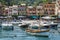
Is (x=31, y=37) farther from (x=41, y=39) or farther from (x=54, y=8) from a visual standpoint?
(x=54, y=8)

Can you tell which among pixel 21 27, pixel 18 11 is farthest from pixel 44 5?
pixel 21 27

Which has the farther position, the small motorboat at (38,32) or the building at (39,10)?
the building at (39,10)

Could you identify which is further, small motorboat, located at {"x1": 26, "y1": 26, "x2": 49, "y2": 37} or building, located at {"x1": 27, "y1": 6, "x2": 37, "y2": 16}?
building, located at {"x1": 27, "y1": 6, "x2": 37, "y2": 16}

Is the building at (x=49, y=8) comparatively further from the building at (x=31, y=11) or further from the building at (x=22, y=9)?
the building at (x=22, y=9)

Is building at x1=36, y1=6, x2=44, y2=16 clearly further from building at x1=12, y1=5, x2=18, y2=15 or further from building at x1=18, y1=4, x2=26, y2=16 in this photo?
building at x1=12, y1=5, x2=18, y2=15

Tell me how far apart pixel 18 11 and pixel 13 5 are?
4660 millimetres

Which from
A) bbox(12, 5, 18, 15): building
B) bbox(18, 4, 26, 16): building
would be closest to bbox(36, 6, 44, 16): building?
bbox(18, 4, 26, 16): building

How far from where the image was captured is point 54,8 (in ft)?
277

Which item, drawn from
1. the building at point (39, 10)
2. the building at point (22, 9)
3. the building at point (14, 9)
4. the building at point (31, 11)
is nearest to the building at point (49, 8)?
the building at point (39, 10)

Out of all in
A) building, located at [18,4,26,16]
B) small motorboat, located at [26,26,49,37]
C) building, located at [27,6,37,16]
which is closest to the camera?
small motorboat, located at [26,26,49,37]

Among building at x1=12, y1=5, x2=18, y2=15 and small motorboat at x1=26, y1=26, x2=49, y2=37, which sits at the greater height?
building at x1=12, y1=5, x2=18, y2=15

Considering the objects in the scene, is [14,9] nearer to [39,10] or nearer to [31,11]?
[31,11]

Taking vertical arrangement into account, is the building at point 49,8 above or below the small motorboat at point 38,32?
above

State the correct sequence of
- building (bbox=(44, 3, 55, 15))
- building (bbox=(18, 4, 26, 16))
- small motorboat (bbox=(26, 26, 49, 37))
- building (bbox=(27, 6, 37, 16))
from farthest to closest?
building (bbox=(18, 4, 26, 16)), building (bbox=(27, 6, 37, 16)), building (bbox=(44, 3, 55, 15)), small motorboat (bbox=(26, 26, 49, 37))
